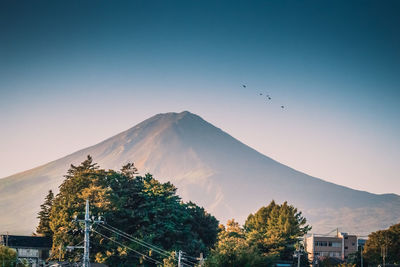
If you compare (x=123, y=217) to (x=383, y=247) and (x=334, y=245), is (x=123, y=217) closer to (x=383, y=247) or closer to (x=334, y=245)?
(x=383, y=247)

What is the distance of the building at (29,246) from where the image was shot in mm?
77312

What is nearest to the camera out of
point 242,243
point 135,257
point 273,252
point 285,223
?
point 135,257

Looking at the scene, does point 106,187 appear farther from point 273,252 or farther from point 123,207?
point 273,252

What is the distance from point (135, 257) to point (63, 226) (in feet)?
27.9

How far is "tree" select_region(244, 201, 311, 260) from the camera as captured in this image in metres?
90.2

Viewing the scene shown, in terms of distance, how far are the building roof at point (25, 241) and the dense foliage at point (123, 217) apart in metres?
1.98

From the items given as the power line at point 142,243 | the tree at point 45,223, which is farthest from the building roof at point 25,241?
the power line at point 142,243

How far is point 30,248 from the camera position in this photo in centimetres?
7844

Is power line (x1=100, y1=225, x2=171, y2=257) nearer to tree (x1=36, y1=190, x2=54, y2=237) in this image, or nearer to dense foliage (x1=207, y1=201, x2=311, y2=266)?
dense foliage (x1=207, y1=201, x2=311, y2=266)

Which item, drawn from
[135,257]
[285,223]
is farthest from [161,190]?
[285,223]

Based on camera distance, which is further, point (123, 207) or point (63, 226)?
point (123, 207)

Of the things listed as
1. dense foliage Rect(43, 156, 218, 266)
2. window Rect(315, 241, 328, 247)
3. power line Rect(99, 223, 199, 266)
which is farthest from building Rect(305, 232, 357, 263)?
power line Rect(99, 223, 199, 266)

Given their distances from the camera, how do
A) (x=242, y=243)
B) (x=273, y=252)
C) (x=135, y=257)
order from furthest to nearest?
(x=273, y=252)
(x=242, y=243)
(x=135, y=257)

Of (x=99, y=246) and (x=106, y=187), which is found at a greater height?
(x=106, y=187)
